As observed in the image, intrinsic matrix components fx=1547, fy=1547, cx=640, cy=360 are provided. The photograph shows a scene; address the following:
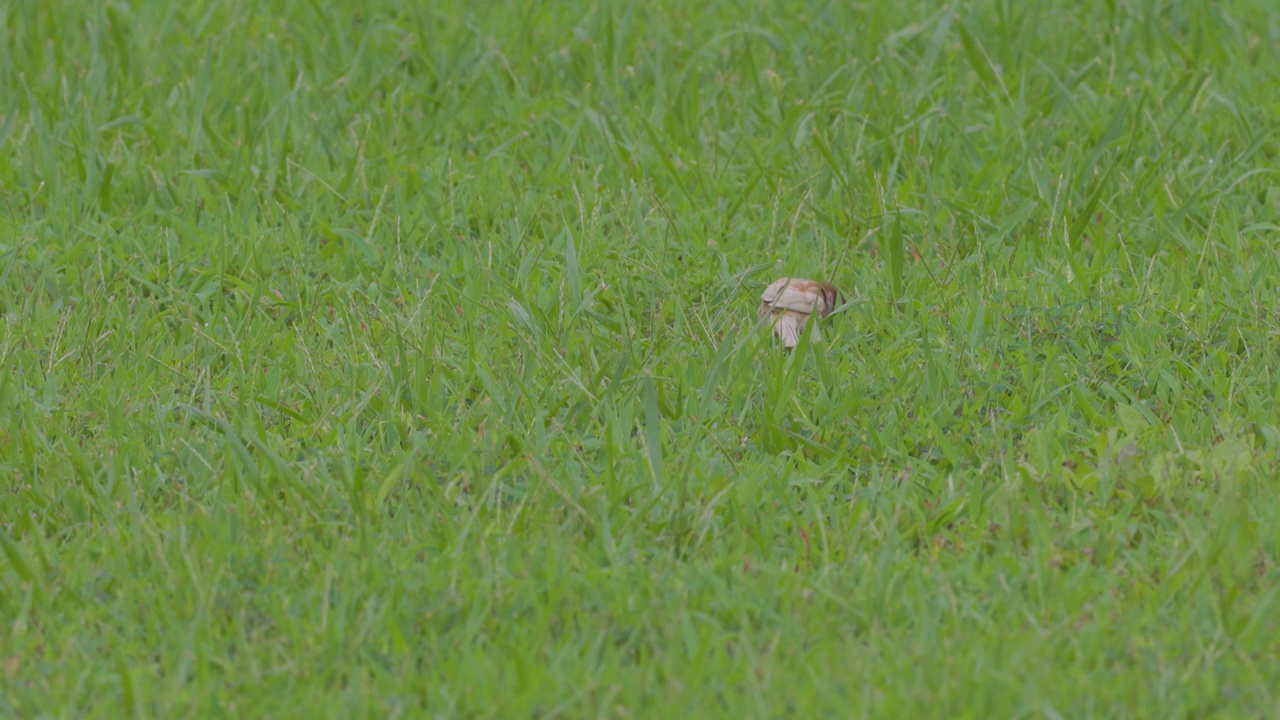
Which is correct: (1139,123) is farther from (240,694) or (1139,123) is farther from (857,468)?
(240,694)

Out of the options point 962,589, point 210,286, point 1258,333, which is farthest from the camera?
point 210,286

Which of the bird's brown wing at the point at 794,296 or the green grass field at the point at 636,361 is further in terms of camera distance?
the bird's brown wing at the point at 794,296

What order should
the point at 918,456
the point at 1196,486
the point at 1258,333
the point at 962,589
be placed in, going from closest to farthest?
the point at 962,589
the point at 1196,486
the point at 918,456
the point at 1258,333

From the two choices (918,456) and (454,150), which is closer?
(918,456)

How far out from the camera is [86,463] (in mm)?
3359

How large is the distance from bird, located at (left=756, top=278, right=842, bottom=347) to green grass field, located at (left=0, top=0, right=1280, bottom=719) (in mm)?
78

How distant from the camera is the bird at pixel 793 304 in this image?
3.95 m

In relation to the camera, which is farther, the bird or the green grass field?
the bird

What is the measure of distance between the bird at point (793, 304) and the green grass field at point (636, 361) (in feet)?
0.25

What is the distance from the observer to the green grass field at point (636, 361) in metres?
2.80

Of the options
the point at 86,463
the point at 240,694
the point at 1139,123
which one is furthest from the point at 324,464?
→ the point at 1139,123

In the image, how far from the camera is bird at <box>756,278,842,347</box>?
13.0ft

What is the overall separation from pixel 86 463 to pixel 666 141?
92.8 inches

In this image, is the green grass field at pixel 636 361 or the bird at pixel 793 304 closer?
the green grass field at pixel 636 361
